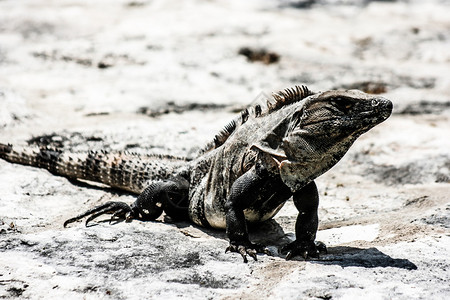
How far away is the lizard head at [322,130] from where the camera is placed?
3.82m

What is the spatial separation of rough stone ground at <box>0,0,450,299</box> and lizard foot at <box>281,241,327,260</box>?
0.08 m

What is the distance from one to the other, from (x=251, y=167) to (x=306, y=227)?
0.62m

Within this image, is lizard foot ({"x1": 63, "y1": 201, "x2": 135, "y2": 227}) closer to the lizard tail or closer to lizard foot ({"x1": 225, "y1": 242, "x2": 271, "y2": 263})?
the lizard tail

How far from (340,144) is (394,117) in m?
3.49

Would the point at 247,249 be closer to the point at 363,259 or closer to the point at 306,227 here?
the point at 306,227

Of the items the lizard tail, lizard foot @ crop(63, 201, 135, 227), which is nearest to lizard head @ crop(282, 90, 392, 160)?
lizard foot @ crop(63, 201, 135, 227)

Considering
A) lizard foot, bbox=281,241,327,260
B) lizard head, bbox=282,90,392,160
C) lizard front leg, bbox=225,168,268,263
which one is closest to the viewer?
lizard head, bbox=282,90,392,160

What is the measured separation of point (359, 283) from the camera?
11.0ft

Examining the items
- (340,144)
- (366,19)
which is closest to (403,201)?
(340,144)

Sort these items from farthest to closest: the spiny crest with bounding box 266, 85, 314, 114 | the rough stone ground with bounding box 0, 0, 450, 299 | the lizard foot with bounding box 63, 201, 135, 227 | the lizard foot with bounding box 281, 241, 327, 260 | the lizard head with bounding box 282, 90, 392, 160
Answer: the lizard foot with bounding box 63, 201, 135, 227
the spiny crest with bounding box 266, 85, 314, 114
the lizard foot with bounding box 281, 241, 327, 260
the lizard head with bounding box 282, 90, 392, 160
the rough stone ground with bounding box 0, 0, 450, 299

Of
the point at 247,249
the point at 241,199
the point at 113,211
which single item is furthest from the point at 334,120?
the point at 113,211

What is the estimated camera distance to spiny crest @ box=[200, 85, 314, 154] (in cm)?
443

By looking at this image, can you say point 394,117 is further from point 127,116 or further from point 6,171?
point 6,171

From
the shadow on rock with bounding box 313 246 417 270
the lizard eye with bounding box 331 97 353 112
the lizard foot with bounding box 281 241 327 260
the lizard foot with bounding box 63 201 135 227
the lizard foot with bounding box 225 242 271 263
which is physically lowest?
the lizard foot with bounding box 63 201 135 227
